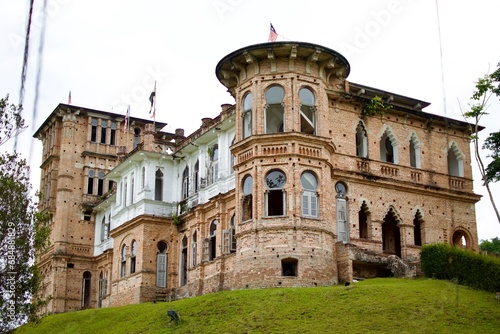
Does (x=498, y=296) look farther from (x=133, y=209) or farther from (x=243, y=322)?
(x=133, y=209)

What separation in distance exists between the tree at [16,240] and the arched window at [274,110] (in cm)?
1288

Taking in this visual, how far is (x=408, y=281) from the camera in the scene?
34.4 meters

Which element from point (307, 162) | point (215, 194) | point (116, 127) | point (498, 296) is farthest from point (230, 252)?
point (116, 127)

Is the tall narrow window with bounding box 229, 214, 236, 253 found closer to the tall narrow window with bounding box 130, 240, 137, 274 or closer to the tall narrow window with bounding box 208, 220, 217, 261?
the tall narrow window with bounding box 208, 220, 217, 261

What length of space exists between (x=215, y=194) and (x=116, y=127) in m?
21.8

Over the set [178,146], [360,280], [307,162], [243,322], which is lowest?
[243,322]

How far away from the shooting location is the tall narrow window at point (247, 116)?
3947 cm

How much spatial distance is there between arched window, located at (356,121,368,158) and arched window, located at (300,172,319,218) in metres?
4.86

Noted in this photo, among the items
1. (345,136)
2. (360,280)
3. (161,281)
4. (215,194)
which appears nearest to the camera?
(360,280)

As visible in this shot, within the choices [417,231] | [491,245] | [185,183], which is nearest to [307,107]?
[417,231]

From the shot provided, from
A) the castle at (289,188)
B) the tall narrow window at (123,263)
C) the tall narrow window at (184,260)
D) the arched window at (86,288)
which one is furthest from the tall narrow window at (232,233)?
the arched window at (86,288)

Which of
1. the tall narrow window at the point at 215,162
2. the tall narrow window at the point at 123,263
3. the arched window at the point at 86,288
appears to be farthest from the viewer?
the arched window at the point at 86,288

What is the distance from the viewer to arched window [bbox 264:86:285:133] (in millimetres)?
38688

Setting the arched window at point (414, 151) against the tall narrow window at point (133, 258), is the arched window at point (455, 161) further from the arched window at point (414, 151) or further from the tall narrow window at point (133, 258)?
the tall narrow window at point (133, 258)
